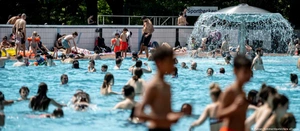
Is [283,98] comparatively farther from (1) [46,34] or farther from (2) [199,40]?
(2) [199,40]

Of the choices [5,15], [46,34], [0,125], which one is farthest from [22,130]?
[5,15]

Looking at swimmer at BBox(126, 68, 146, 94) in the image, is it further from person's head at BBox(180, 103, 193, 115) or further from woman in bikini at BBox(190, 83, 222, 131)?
woman in bikini at BBox(190, 83, 222, 131)

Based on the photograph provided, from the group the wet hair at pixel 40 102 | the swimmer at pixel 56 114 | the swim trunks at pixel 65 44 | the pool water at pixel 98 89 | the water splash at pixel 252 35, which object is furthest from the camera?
the water splash at pixel 252 35

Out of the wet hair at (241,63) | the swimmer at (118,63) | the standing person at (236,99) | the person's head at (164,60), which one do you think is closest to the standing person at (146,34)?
the swimmer at (118,63)

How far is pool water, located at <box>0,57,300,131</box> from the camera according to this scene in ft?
40.8

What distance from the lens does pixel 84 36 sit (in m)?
32.5

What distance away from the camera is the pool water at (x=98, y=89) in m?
12.4

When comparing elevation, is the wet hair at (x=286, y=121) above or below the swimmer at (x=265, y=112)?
below

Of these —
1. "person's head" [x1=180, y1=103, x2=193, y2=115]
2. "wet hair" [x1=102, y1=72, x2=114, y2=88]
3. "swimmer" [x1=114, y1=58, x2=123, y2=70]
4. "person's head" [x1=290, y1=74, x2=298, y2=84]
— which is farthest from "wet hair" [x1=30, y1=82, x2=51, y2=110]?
"swimmer" [x1=114, y1=58, x2=123, y2=70]

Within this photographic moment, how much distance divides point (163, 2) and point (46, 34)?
15376 millimetres

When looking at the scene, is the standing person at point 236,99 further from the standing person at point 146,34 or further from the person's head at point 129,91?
the standing person at point 146,34

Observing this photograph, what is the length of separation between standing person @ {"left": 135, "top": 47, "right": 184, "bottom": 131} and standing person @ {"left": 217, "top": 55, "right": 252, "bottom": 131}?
559 millimetres

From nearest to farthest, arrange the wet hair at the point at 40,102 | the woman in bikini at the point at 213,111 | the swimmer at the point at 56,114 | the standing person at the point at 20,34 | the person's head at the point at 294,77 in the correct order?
the woman in bikini at the point at 213,111, the swimmer at the point at 56,114, the wet hair at the point at 40,102, the person's head at the point at 294,77, the standing person at the point at 20,34

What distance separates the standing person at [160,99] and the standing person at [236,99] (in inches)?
22.0
